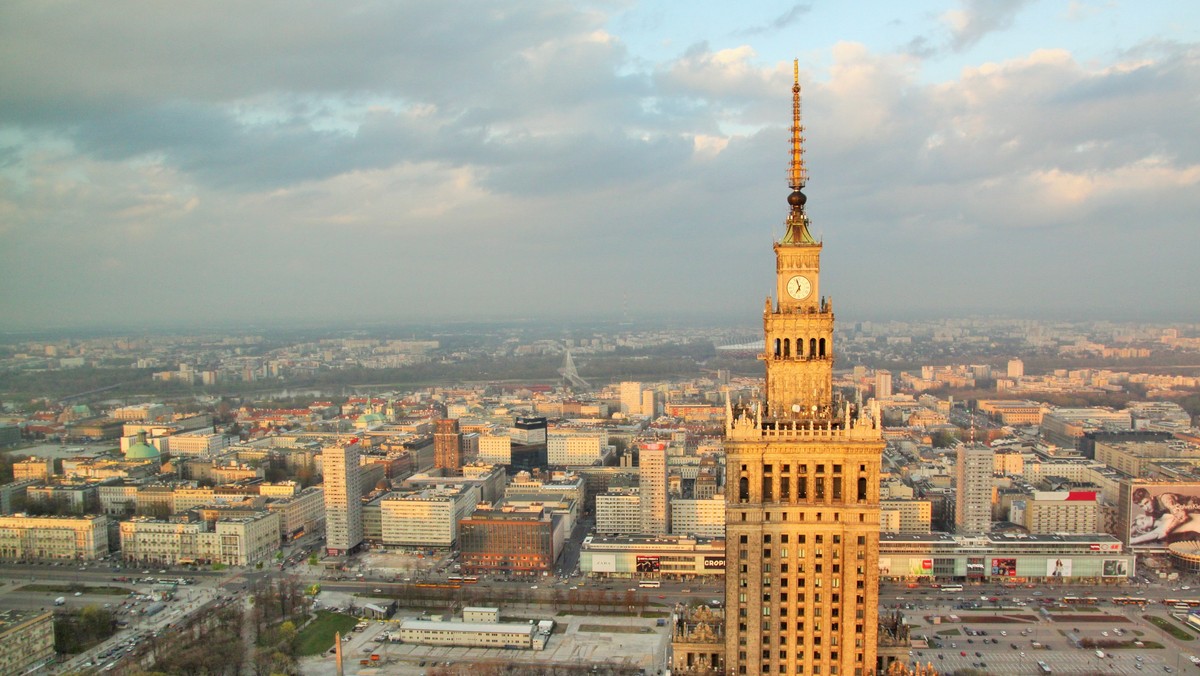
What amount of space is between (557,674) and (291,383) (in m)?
78.2

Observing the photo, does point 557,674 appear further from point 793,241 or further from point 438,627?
point 793,241

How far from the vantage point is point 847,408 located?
14.0 metres

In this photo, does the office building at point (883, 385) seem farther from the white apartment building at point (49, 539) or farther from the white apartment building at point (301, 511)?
the white apartment building at point (49, 539)

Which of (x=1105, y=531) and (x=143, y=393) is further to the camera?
(x=143, y=393)

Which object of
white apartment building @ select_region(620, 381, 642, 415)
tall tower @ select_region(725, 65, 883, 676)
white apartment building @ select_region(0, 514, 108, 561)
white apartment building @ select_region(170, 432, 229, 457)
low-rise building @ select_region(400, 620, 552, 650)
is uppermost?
tall tower @ select_region(725, 65, 883, 676)

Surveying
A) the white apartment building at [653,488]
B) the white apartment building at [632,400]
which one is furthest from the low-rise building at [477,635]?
the white apartment building at [632,400]

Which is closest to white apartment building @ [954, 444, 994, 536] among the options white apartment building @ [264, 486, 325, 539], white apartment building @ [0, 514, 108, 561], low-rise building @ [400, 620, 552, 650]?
low-rise building @ [400, 620, 552, 650]

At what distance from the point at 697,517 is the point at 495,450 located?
2344 cm

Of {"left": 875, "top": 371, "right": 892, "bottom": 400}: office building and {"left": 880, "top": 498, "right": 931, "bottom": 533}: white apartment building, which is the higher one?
{"left": 875, "top": 371, "right": 892, "bottom": 400}: office building

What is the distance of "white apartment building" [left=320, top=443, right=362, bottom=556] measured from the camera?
45906 millimetres

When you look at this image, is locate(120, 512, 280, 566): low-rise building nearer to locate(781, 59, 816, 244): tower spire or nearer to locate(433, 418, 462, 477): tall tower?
locate(433, 418, 462, 477): tall tower

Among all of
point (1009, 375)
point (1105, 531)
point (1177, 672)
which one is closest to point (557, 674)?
point (1177, 672)

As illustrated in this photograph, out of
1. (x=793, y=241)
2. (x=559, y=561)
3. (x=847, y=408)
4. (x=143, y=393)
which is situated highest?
(x=793, y=241)

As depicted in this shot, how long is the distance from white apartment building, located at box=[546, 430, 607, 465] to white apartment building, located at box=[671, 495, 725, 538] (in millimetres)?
18138
